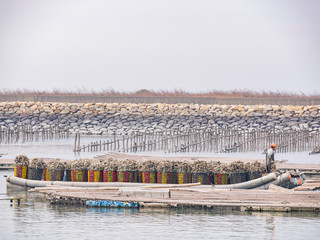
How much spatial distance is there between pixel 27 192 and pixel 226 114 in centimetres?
4885

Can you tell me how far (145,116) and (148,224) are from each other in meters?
56.8

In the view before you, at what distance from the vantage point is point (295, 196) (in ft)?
96.3

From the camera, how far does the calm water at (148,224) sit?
1053 inches

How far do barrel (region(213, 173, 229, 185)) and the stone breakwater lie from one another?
152ft

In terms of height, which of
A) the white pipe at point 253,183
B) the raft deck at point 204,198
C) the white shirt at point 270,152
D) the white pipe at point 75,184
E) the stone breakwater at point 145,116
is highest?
the stone breakwater at point 145,116

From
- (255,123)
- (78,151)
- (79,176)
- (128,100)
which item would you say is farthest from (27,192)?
(128,100)

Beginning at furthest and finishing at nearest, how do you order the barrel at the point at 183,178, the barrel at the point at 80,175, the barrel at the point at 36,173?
the barrel at the point at 36,173 → the barrel at the point at 80,175 → the barrel at the point at 183,178

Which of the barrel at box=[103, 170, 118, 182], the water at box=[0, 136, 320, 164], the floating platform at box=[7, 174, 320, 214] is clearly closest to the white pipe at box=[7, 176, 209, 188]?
the floating platform at box=[7, 174, 320, 214]

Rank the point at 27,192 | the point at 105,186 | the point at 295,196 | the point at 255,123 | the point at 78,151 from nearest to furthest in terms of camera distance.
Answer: the point at 295,196
the point at 105,186
the point at 27,192
the point at 78,151
the point at 255,123

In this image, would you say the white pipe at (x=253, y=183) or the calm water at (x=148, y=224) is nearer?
the calm water at (x=148, y=224)

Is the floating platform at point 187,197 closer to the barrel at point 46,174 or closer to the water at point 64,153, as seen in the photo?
the barrel at point 46,174

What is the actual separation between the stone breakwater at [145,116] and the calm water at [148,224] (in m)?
49.1

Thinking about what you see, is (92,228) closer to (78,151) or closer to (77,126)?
(78,151)

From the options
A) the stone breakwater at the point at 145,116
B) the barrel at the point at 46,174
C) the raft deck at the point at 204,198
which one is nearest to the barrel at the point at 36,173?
the barrel at the point at 46,174
